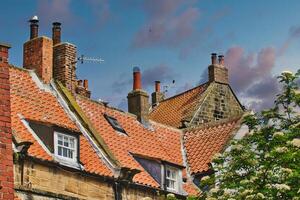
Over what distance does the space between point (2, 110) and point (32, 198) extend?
1451 cm

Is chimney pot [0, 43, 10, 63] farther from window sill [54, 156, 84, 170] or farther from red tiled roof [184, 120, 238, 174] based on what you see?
red tiled roof [184, 120, 238, 174]

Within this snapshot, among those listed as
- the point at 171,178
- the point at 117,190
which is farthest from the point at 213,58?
the point at 117,190

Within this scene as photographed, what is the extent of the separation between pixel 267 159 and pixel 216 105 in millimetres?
25449

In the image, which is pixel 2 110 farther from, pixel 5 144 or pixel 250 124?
pixel 250 124

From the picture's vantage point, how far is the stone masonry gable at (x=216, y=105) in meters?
46.0

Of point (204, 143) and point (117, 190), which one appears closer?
point (117, 190)

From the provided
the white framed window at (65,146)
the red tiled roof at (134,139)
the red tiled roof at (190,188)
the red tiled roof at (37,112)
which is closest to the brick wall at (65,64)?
the red tiled roof at (134,139)

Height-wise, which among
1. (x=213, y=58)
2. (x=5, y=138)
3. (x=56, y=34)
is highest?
(x=213, y=58)

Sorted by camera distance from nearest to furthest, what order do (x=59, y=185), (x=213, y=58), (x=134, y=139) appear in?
(x=59, y=185) → (x=134, y=139) → (x=213, y=58)

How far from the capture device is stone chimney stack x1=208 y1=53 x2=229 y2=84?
48.0 metres

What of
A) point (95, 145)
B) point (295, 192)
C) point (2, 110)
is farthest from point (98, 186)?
point (2, 110)

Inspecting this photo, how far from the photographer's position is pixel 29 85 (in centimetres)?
3428

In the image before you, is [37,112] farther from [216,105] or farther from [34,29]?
[216,105]

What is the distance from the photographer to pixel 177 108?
48.0 meters
